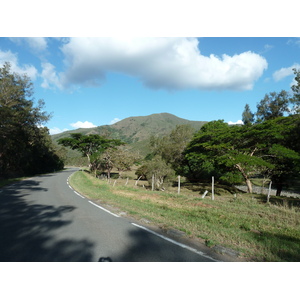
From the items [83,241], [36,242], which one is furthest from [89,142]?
[83,241]

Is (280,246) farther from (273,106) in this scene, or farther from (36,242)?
(273,106)

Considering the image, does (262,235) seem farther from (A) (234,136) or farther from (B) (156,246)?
(A) (234,136)

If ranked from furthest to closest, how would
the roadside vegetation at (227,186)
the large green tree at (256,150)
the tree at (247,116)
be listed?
the tree at (247,116) → the large green tree at (256,150) → the roadside vegetation at (227,186)

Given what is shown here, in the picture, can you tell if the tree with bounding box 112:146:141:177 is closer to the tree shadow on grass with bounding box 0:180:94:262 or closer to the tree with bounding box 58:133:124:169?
the tree with bounding box 58:133:124:169

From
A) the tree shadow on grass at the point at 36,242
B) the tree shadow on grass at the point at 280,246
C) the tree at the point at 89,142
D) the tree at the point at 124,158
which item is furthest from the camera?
the tree at the point at 89,142

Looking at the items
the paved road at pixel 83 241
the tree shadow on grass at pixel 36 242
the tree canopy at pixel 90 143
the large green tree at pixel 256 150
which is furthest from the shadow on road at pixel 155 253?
the tree canopy at pixel 90 143

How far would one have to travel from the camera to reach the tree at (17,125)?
23.6 m

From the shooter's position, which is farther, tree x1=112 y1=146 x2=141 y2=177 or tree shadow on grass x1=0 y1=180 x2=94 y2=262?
tree x1=112 y1=146 x2=141 y2=177

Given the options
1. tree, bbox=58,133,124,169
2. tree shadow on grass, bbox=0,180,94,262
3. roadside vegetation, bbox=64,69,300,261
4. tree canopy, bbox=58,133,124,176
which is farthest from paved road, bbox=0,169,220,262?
tree, bbox=58,133,124,169

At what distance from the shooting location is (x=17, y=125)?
28625 millimetres

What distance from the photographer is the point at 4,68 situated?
2803cm

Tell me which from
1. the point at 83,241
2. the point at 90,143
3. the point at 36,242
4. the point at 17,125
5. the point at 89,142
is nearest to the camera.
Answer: the point at 36,242

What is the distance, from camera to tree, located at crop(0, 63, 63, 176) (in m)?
23.6

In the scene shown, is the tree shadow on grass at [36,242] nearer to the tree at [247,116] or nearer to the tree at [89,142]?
the tree at [89,142]
